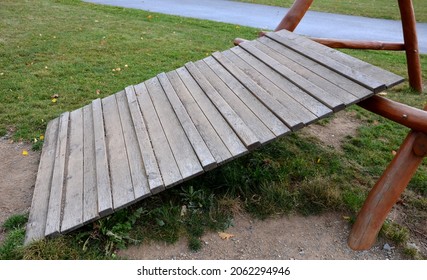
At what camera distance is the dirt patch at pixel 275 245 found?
8.62 ft

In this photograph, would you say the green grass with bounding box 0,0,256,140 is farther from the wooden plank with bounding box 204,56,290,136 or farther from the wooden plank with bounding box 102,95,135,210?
the wooden plank with bounding box 204,56,290,136

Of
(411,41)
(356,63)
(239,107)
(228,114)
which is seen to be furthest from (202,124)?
(411,41)

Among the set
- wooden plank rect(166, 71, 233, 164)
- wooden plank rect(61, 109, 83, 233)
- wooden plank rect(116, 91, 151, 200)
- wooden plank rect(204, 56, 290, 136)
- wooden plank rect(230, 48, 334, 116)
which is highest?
wooden plank rect(230, 48, 334, 116)

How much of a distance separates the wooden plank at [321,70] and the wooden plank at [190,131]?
115cm

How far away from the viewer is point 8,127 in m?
4.24

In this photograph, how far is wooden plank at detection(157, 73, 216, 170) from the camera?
8.63 feet

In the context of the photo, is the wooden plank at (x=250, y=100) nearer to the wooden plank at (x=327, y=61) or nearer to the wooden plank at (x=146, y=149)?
the wooden plank at (x=327, y=61)

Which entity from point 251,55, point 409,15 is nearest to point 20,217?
point 251,55

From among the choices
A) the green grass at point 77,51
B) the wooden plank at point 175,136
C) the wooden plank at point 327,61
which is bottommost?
the green grass at point 77,51

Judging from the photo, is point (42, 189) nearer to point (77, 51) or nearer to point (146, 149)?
point (146, 149)

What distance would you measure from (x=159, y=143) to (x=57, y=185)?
0.86 meters

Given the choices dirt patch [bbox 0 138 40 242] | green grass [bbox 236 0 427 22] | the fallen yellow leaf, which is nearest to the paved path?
green grass [bbox 236 0 427 22]

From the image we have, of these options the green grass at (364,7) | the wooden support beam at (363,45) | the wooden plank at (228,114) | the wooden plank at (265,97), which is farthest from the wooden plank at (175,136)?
the green grass at (364,7)

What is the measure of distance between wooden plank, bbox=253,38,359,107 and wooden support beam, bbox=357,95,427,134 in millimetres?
216
